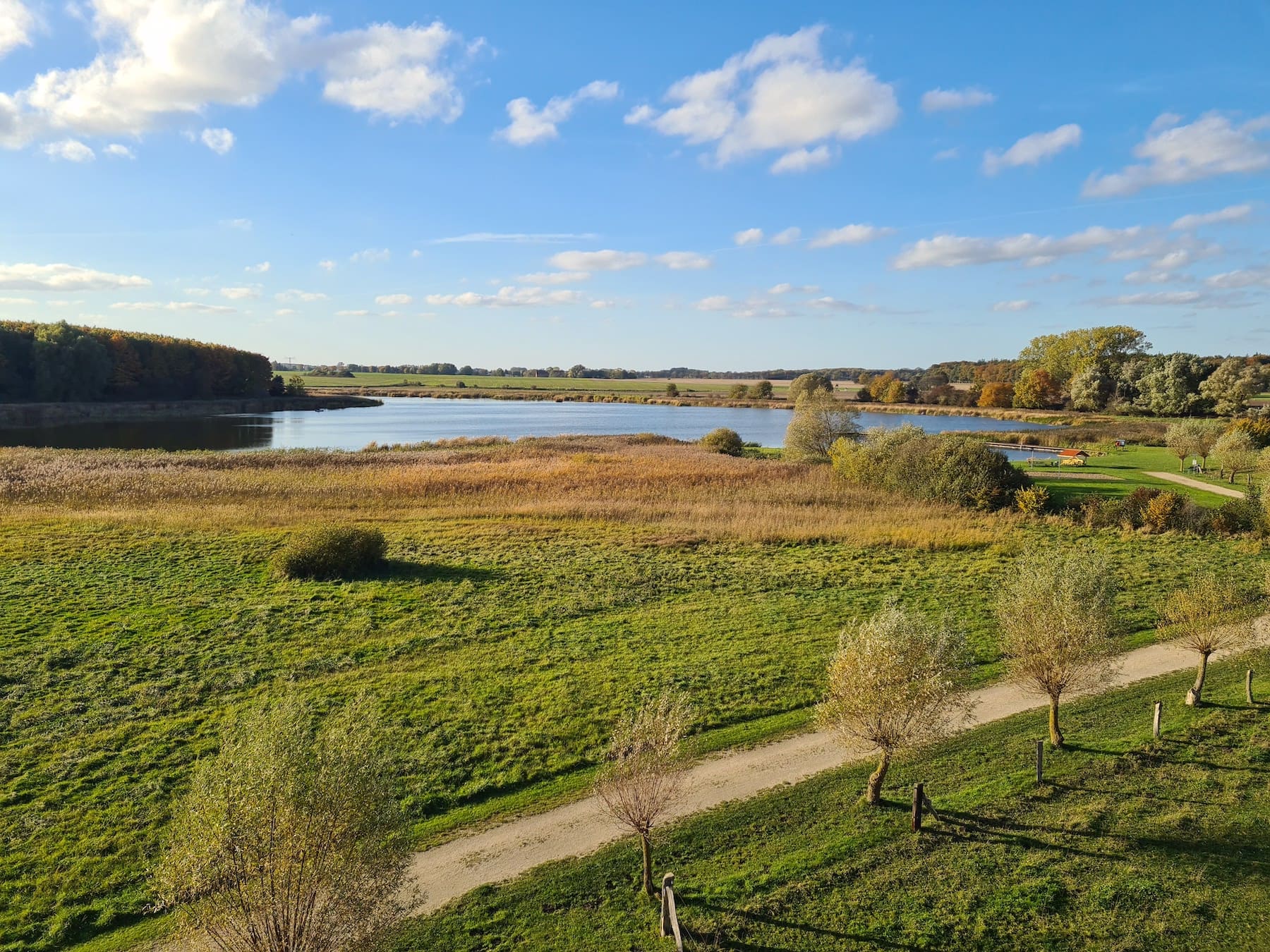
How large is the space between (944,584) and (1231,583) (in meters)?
8.88

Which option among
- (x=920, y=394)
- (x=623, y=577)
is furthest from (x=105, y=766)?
(x=920, y=394)

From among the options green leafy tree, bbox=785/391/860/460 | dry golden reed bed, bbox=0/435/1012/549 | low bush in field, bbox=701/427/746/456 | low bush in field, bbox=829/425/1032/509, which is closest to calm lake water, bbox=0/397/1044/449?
low bush in field, bbox=701/427/746/456

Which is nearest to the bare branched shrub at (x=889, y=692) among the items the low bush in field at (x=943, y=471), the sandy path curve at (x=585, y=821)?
the sandy path curve at (x=585, y=821)

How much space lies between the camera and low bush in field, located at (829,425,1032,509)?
123 feet

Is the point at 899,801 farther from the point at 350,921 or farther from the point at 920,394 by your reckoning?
the point at 920,394

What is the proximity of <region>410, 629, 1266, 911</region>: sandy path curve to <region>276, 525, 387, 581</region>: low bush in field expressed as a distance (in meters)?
15.1

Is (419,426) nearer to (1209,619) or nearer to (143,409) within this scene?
(143,409)

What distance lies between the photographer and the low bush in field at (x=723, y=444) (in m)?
66.0

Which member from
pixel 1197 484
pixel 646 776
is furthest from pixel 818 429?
pixel 646 776

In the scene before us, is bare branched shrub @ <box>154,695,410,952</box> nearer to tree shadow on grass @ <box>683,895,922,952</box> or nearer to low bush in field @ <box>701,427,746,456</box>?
tree shadow on grass @ <box>683,895,922,952</box>

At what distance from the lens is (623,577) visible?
76.8ft

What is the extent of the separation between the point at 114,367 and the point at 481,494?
278 ft

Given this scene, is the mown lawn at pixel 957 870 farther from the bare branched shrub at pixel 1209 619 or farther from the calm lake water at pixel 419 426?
the calm lake water at pixel 419 426

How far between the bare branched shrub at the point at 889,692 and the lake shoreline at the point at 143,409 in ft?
326
